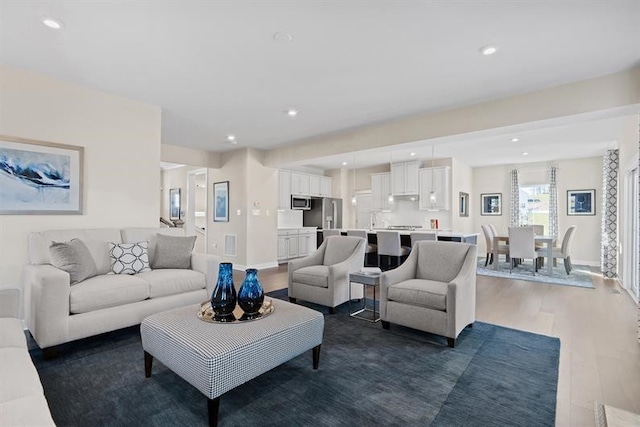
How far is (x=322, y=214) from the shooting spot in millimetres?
8648

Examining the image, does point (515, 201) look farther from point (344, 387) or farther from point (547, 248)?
point (344, 387)

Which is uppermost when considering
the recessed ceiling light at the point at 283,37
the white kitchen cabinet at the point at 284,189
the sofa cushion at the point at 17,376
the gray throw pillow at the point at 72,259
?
the recessed ceiling light at the point at 283,37

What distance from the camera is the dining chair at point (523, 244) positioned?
6.11m

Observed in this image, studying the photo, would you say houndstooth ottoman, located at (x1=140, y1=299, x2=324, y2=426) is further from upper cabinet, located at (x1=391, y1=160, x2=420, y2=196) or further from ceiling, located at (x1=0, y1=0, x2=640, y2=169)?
upper cabinet, located at (x1=391, y1=160, x2=420, y2=196)

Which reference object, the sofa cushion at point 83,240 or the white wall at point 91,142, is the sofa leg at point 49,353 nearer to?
the sofa cushion at point 83,240

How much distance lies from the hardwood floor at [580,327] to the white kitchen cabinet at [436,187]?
7.64 feet

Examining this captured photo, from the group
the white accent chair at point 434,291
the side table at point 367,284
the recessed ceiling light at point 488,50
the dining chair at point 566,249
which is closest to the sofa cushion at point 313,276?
the side table at point 367,284

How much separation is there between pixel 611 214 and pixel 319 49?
6441 millimetres

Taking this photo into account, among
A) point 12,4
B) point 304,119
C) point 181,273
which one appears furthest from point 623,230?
point 12,4

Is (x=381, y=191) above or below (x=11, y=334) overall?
above

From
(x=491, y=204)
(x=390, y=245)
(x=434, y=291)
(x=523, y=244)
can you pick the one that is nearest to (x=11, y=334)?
(x=434, y=291)

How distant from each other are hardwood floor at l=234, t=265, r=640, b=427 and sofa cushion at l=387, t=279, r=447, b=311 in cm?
94

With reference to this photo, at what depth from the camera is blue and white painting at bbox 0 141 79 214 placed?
10.1 ft

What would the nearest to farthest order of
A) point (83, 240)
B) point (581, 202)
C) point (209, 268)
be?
point (83, 240)
point (209, 268)
point (581, 202)
